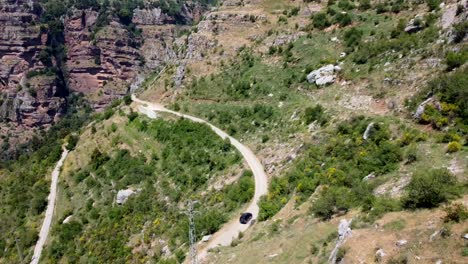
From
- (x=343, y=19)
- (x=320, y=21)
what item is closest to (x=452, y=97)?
(x=343, y=19)

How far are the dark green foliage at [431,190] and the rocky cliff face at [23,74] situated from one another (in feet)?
561

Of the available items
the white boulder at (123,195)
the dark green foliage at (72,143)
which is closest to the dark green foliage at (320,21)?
the white boulder at (123,195)

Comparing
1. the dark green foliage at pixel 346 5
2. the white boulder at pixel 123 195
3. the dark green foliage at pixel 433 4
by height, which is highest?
the dark green foliage at pixel 433 4

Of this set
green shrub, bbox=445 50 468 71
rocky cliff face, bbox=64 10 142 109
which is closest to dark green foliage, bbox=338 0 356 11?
green shrub, bbox=445 50 468 71

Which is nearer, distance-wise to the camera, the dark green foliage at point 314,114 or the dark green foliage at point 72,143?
the dark green foliage at point 314,114

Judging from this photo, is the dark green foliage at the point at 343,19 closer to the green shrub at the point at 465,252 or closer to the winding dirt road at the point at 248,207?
the winding dirt road at the point at 248,207

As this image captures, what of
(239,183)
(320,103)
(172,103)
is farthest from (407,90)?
(172,103)

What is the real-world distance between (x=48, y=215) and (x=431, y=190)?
178 feet

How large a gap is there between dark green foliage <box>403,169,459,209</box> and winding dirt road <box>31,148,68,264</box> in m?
47.3

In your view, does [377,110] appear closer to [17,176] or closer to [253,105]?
[253,105]

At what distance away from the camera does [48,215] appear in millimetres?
61094

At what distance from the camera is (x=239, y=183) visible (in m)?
41.2

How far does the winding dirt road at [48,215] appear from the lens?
55.3m

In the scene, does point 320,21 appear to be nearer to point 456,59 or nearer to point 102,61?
point 456,59
